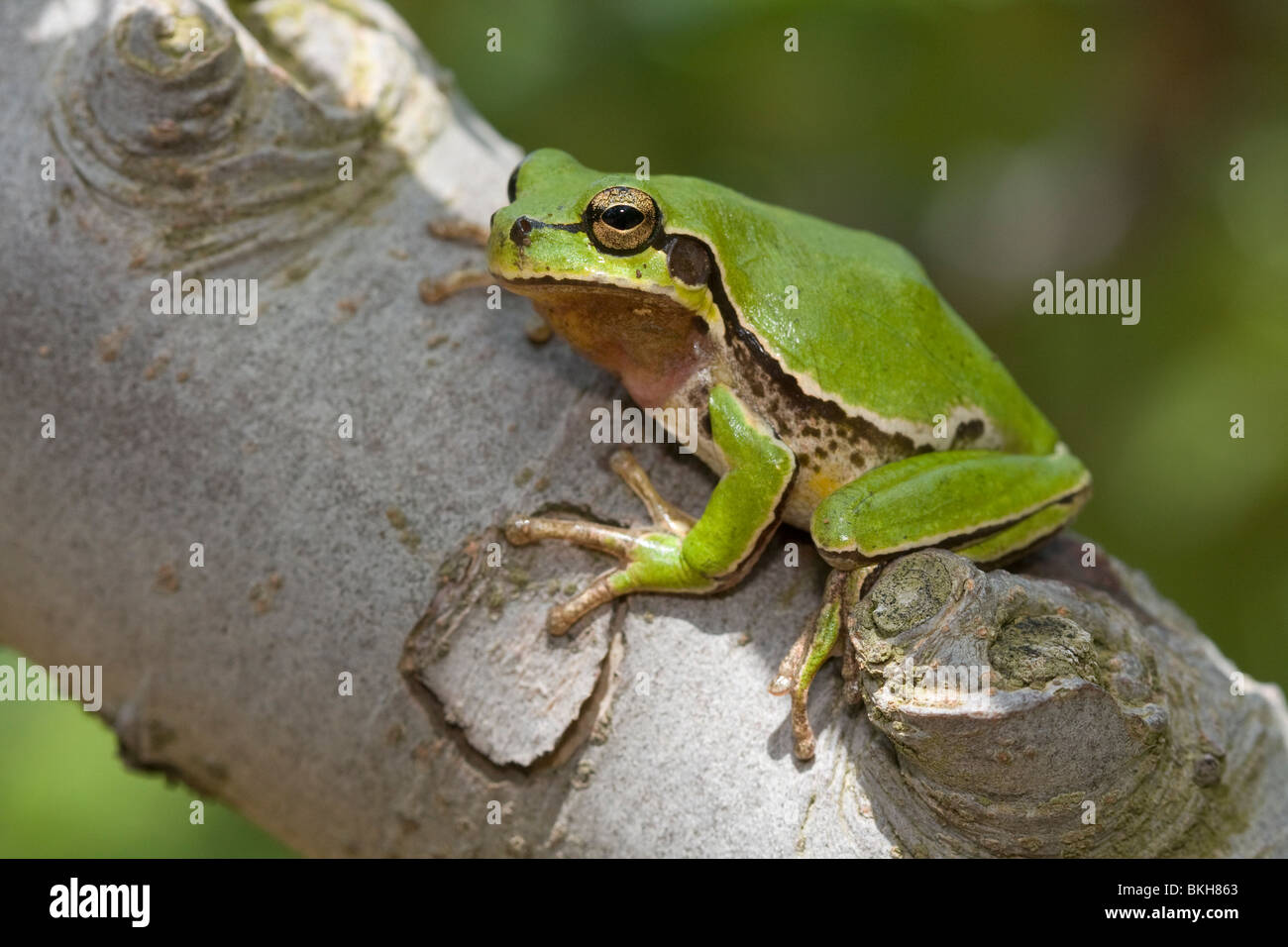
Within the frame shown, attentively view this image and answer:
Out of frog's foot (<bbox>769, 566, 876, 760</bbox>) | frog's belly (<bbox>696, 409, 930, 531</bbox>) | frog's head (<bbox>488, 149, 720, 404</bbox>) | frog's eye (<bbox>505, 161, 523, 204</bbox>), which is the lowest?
frog's foot (<bbox>769, 566, 876, 760</bbox>)

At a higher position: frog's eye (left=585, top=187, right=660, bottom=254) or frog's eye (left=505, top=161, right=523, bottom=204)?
frog's eye (left=505, top=161, right=523, bottom=204)

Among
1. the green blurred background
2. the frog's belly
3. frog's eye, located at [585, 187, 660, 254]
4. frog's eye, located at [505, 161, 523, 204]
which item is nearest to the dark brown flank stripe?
the frog's belly

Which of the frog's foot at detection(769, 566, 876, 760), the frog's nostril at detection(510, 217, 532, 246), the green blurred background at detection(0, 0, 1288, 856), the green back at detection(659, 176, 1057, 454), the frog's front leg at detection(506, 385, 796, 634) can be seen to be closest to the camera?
the frog's foot at detection(769, 566, 876, 760)

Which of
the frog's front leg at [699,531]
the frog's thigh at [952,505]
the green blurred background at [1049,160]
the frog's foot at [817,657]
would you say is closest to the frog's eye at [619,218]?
the frog's front leg at [699,531]

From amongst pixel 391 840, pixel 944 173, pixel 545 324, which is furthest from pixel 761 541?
pixel 944 173

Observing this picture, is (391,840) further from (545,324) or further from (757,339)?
(757,339)

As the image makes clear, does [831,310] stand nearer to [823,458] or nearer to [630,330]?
[823,458]

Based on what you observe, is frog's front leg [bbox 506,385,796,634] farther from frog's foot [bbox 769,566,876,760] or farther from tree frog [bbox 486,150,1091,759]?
frog's foot [bbox 769,566,876,760]

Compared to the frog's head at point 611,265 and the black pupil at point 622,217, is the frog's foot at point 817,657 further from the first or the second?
the black pupil at point 622,217
